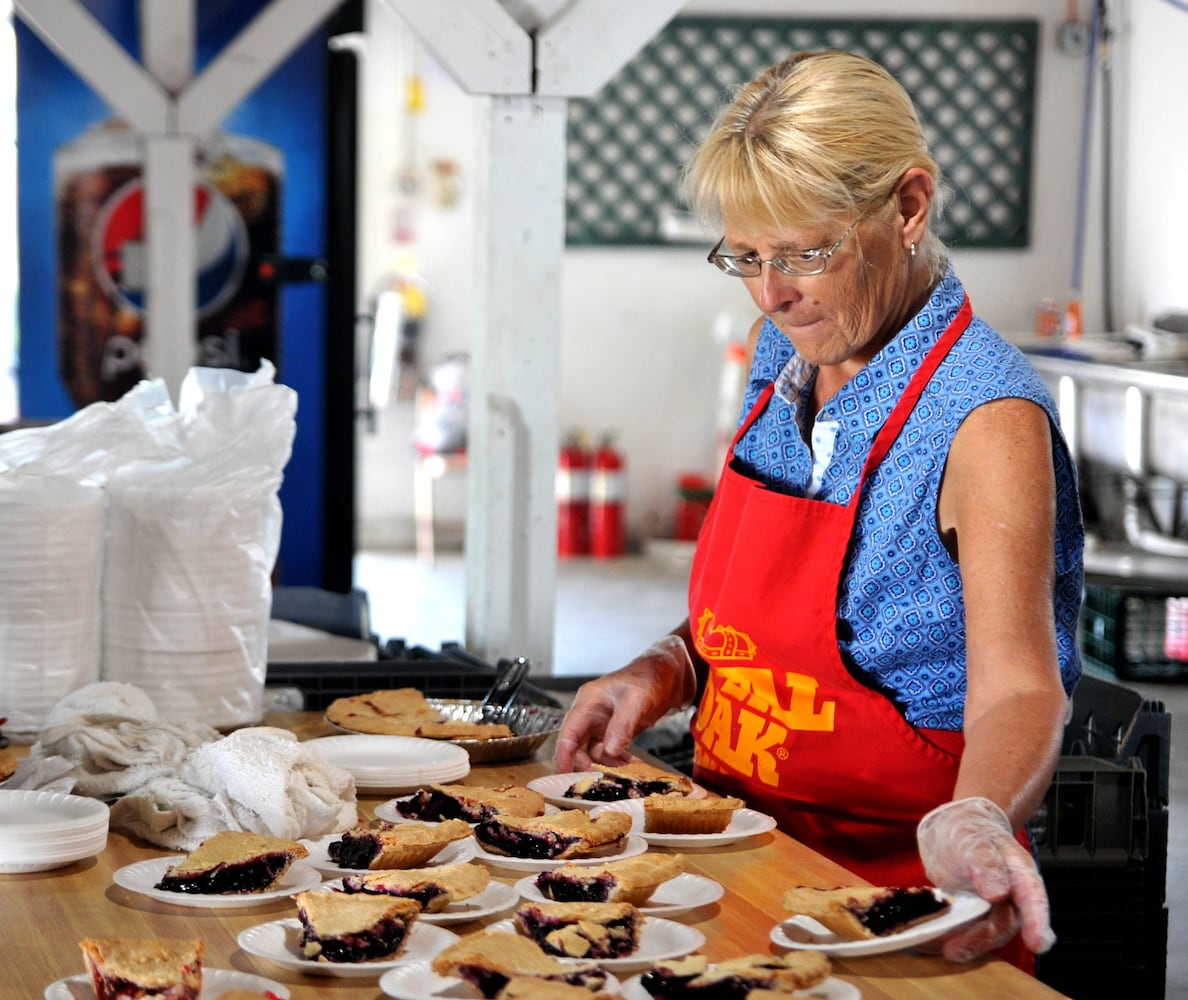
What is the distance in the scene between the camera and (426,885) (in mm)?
1486

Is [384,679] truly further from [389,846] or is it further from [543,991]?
[543,991]

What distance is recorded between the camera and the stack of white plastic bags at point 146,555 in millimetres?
2199

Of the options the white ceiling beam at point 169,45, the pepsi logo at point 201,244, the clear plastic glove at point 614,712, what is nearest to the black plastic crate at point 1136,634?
the pepsi logo at point 201,244

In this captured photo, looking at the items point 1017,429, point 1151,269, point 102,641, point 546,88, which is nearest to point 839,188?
point 1017,429

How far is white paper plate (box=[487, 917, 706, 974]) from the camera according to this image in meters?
1.37

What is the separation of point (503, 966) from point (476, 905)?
0.68 feet

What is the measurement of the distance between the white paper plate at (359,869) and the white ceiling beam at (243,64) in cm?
303

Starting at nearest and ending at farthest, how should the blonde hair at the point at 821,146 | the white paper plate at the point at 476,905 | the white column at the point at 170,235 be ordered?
the white paper plate at the point at 476,905 → the blonde hair at the point at 821,146 → the white column at the point at 170,235

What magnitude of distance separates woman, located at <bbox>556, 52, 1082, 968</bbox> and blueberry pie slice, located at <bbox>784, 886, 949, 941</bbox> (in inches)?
11.7

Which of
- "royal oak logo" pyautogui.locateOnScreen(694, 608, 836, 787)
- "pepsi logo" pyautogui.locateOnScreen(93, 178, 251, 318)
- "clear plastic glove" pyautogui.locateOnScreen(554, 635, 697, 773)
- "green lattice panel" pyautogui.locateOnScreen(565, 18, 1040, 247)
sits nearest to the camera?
"royal oak logo" pyautogui.locateOnScreen(694, 608, 836, 787)

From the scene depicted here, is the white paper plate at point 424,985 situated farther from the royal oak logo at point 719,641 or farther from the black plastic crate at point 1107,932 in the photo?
the black plastic crate at point 1107,932

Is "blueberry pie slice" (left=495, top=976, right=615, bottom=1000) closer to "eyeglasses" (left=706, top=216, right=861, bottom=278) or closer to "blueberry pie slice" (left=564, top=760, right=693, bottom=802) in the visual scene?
"blueberry pie slice" (left=564, top=760, right=693, bottom=802)

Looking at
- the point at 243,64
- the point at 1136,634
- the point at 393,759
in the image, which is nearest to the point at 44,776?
the point at 393,759

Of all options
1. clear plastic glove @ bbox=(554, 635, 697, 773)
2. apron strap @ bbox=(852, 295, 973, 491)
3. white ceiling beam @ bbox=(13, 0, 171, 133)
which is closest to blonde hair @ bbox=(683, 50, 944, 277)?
apron strap @ bbox=(852, 295, 973, 491)
